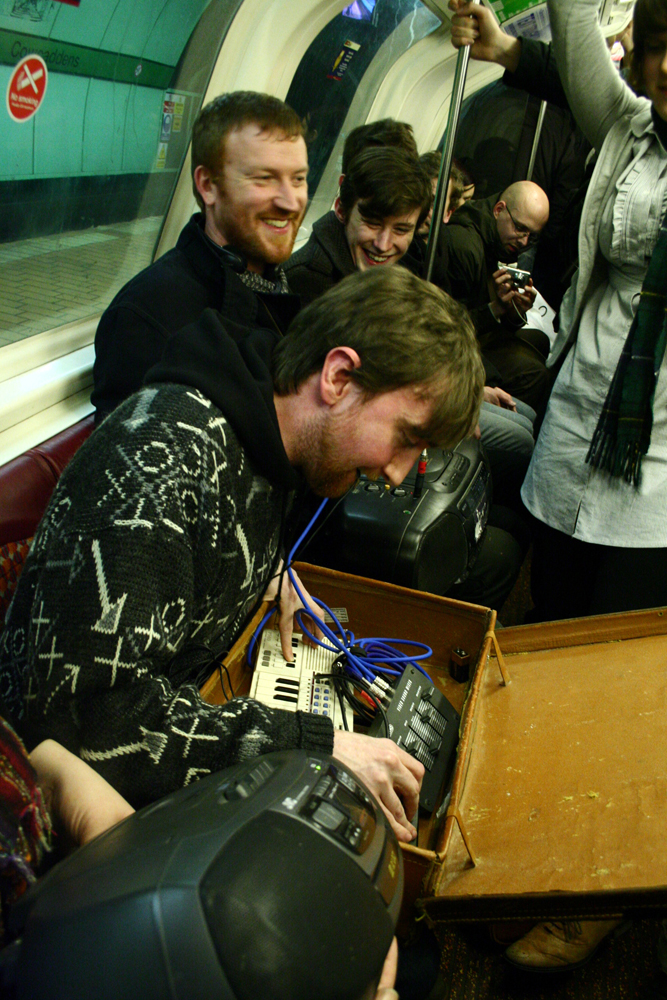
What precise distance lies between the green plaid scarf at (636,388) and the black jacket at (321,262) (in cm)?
109

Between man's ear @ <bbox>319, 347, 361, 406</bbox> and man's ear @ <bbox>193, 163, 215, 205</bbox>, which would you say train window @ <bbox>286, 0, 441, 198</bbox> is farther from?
man's ear @ <bbox>319, 347, 361, 406</bbox>

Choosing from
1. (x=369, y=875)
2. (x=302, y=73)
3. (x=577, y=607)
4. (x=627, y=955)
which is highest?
(x=302, y=73)

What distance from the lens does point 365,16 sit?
433cm

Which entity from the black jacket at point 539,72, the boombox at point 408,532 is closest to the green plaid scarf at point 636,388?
the boombox at point 408,532

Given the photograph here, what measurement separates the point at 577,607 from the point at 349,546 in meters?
0.82

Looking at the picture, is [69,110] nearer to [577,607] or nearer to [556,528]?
[556,528]

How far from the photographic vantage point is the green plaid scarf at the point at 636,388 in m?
1.63

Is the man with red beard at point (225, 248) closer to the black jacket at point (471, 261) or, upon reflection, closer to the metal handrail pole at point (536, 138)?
the black jacket at point (471, 261)

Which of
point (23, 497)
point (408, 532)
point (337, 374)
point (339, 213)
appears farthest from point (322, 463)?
point (339, 213)

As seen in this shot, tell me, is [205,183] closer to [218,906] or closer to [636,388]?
[636,388]

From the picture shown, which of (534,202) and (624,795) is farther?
(534,202)

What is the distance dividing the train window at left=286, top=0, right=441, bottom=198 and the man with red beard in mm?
2273

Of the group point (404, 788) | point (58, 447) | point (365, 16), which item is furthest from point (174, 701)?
point (365, 16)

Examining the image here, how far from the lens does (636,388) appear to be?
1.70 m
